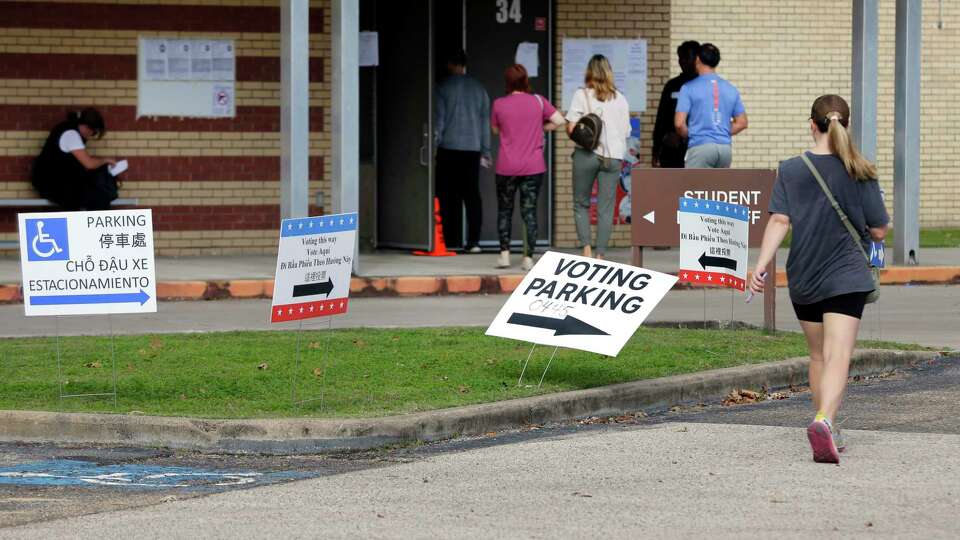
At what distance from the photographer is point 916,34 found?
17688 millimetres

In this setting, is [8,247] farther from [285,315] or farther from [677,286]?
[285,315]

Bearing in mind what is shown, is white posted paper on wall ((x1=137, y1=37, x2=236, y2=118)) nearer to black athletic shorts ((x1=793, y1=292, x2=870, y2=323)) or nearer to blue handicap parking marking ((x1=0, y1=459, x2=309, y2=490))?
blue handicap parking marking ((x1=0, y1=459, x2=309, y2=490))

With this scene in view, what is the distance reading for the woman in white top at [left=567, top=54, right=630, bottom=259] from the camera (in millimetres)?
16125

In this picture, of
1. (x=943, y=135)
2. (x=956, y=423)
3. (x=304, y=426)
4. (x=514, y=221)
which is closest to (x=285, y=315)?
(x=304, y=426)

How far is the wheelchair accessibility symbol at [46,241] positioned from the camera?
940 cm

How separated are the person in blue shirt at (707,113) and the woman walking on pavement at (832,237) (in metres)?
7.64

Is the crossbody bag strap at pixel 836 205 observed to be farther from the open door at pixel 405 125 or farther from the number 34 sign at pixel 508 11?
the number 34 sign at pixel 508 11

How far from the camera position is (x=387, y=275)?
1636cm

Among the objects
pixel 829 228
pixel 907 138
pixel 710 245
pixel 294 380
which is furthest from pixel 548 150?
pixel 829 228

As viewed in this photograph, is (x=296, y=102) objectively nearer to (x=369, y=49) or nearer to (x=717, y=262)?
(x=369, y=49)

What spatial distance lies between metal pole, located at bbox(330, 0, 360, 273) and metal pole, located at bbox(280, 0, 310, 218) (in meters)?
0.33

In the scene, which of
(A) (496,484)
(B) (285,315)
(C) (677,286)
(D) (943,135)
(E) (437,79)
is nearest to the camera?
(A) (496,484)

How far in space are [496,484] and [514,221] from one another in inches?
491

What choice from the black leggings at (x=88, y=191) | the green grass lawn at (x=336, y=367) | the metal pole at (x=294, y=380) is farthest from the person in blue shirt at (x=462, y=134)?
the metal pole at (x=294, y=380)
